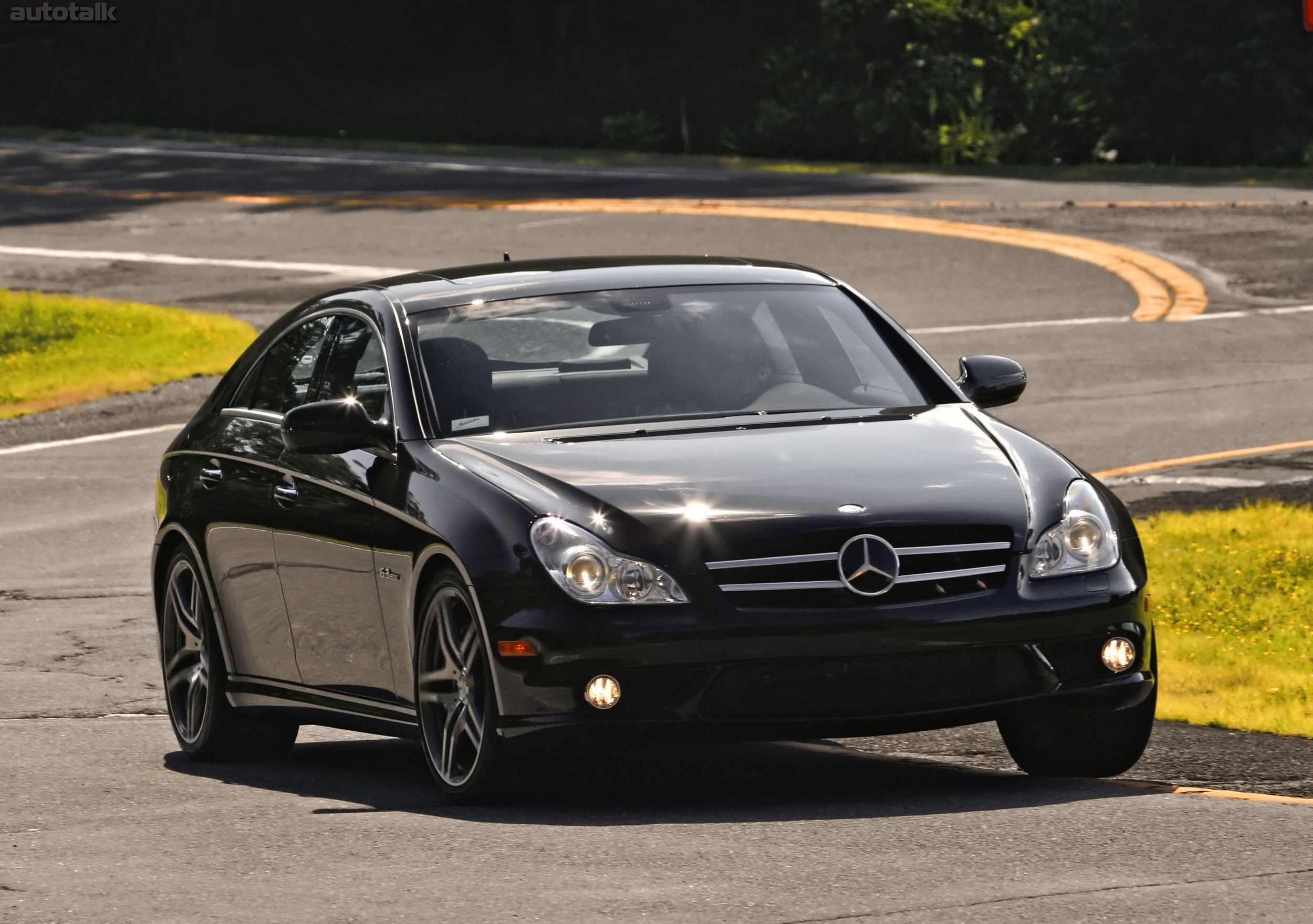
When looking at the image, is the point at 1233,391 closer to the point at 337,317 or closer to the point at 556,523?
the point at 337,317

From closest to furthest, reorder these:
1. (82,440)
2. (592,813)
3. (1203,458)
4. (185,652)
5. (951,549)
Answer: (951,549)
(592,813)
(185,652)
(1203,458)
(82,440)

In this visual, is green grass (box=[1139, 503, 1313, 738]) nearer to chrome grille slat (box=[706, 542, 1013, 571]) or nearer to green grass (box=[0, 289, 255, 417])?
chrome grille slat (box=[706, 542, 1013, 571])

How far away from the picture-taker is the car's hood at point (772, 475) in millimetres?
6793

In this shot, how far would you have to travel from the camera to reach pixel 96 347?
23.1m

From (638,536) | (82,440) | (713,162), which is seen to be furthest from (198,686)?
(713,162)

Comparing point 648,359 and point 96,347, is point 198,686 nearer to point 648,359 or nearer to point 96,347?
point 648,359

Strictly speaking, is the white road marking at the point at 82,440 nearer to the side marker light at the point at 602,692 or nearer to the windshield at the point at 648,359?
the windshield at the point at 648,359

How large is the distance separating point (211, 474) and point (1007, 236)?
19.5 metres

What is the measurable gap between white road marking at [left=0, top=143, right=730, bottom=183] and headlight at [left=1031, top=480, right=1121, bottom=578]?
26978mm

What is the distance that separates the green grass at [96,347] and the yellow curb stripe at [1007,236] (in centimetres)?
724

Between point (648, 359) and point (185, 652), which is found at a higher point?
point (648, 359)

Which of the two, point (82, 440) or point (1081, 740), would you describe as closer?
point (1081, 740)

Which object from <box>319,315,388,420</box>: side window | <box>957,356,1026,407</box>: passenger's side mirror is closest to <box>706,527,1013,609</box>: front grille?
<box>957,356,1026,407</box>: passenger's side mirror

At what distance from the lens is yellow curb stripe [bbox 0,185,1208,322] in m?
23.6
